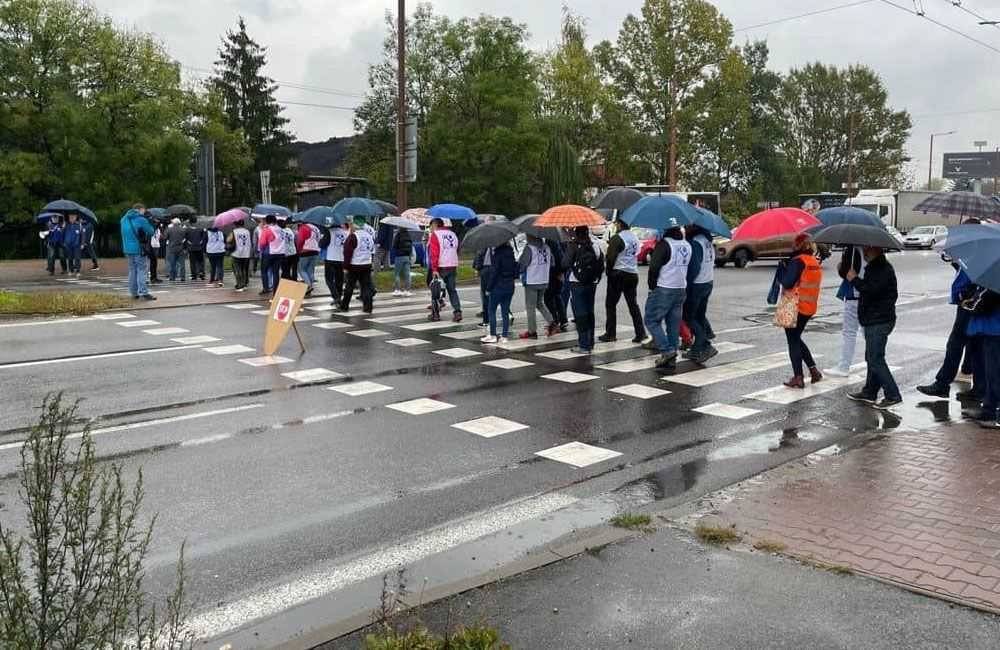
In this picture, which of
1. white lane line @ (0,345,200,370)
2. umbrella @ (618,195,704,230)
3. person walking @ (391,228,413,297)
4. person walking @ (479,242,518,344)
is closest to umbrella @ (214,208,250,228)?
person walking @ (391,228,413,297)

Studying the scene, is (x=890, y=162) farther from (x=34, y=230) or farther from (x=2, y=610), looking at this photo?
(x=2, y=610)

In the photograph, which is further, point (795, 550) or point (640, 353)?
point (640, 353)

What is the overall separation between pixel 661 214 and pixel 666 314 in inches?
49.7

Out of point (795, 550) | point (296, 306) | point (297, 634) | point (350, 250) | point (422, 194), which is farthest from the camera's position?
point (422, 194)

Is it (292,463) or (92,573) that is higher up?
(92,573)

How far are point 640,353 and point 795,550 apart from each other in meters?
6.88

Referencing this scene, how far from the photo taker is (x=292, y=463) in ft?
21.4

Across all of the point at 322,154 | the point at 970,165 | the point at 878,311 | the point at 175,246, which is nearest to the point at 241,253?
the point at 175,246

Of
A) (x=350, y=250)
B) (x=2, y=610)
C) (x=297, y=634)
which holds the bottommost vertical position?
(x=297, y=634)

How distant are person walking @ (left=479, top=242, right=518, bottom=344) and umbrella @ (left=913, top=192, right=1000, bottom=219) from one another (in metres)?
5.33

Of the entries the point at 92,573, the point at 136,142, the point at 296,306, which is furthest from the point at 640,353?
the point at 136,142

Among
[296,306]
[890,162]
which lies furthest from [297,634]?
[890,162]

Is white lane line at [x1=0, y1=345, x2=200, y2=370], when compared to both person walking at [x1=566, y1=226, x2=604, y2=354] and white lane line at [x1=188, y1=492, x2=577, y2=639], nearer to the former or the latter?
person walking at [x1=566, y1=226, x2=604, y2=354]

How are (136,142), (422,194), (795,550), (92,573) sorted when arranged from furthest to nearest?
(422,194) → (136,142) → (795,550) → (92,573)
